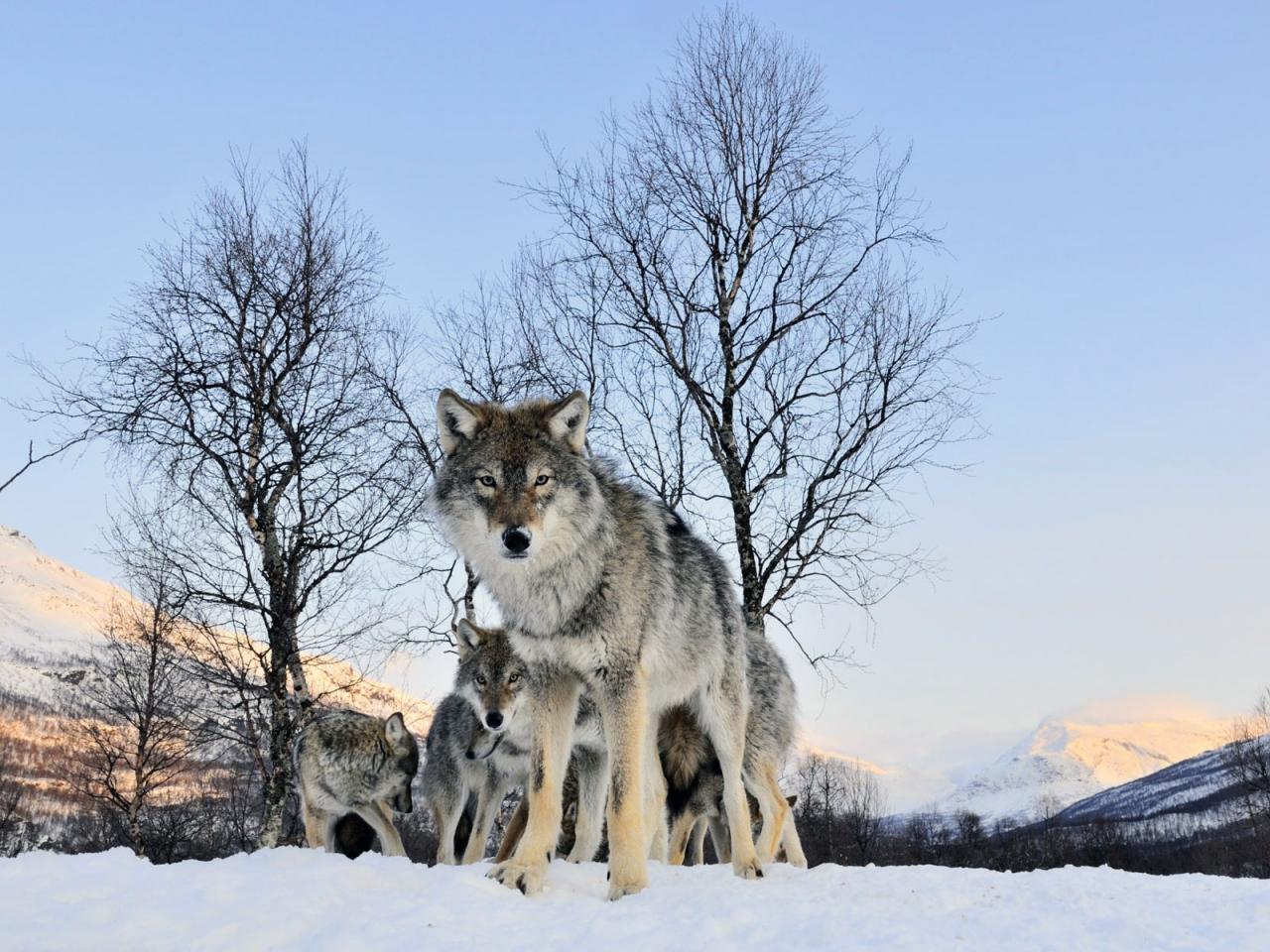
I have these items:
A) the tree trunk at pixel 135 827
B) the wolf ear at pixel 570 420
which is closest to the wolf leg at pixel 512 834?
the wolf ear at pixel 570 420

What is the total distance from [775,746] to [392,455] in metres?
10.6

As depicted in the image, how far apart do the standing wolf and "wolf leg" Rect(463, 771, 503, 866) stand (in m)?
2.83

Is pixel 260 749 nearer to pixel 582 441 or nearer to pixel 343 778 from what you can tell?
pixel 343 778

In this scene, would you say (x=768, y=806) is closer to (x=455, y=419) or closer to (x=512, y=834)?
(x=512, y=834)

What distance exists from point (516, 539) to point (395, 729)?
408 centimetres

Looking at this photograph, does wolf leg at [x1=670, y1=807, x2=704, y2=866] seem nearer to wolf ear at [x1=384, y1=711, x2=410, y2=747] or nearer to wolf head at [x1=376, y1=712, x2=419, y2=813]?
wolf head at [x1=376, y1=712, x2=419, y2=813]

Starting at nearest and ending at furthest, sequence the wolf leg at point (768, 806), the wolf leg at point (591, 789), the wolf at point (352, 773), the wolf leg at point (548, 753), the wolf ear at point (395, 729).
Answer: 1. the wolf leg at point (548, 753)
2. the wolf leg at point (768, 806)
3. the wolf leg at point (591, 789)
4. the wolf at point (352, 773)
5. the wolf ear at point (395, 729)

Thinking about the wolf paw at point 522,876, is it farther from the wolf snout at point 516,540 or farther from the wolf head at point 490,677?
the wolf head at point 490,677

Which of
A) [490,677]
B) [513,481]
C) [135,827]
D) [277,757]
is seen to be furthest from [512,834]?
[135,827]

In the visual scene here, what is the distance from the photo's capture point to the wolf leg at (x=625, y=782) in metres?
6.14

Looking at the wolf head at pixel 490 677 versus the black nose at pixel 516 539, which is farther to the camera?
the wolf head at pixel 490 677

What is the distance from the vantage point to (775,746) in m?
8.77

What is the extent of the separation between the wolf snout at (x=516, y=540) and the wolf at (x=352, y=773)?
393 cm

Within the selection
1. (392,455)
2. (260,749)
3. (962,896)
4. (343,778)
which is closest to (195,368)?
(392,455)
